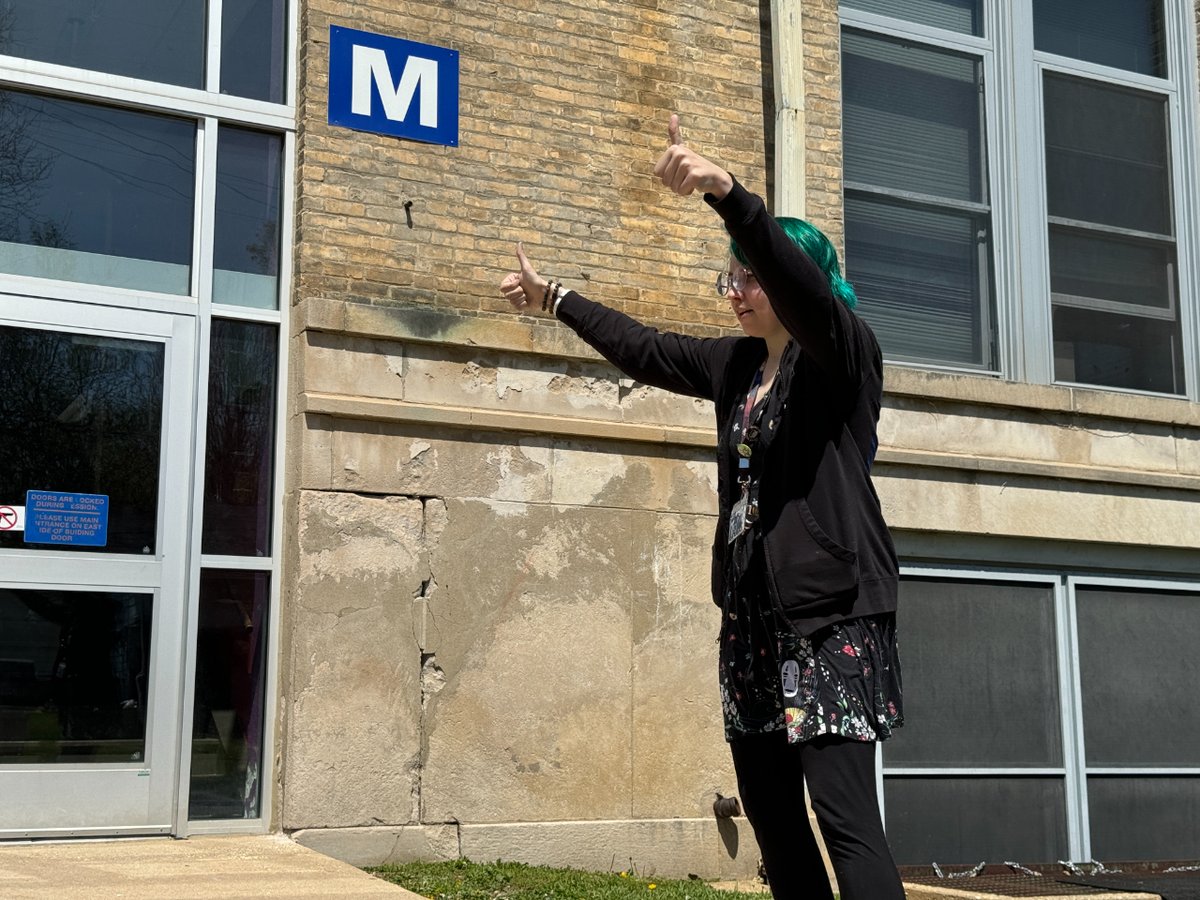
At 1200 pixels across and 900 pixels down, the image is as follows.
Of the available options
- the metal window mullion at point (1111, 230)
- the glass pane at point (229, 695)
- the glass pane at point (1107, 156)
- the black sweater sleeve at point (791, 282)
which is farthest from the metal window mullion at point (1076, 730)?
the black sweater sleeve at point (791, 282)

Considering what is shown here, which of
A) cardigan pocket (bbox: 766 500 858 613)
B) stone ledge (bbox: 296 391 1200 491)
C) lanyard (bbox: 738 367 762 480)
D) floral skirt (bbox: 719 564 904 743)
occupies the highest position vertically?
stone ledge (bbox: 296 391 1200 491)

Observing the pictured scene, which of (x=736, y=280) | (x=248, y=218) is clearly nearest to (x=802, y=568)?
(x=736, y=280)

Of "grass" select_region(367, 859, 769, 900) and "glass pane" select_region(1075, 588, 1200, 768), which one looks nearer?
"grass" select_region(367, 859, 769, 900)

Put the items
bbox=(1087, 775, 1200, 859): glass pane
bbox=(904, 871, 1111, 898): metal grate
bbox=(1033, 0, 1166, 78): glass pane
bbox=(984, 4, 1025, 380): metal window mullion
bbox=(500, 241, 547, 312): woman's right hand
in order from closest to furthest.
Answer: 1. bbox=(500, 241, 547, 312): woman's right hand
2. bbox=(904, 871, 1111, 898): metal grate
3. bbox=(1087, 775, 1200, 859): glass pane
4. bbox=(984, 4, 1025, 380): metal window mullion
5. bbox=(1033, 0, 1166, 78): glass pane

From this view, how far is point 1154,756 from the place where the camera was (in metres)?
9.23

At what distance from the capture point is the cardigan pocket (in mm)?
3006

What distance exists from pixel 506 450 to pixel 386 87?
80.5 inches

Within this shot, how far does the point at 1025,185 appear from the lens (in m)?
9.59

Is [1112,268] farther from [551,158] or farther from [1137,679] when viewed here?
[551,158]

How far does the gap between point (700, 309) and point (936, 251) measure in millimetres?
1974

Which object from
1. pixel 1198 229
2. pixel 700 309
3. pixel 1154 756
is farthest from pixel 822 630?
pixel 1198 229

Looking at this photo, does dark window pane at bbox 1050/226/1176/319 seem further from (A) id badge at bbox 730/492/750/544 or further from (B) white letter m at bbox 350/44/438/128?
(A) id badge at bbox 730/492/750/544

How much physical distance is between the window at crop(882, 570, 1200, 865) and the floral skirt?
5.64 metres

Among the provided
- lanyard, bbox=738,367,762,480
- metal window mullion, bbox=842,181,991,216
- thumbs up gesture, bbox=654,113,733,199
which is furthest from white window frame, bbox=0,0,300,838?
thumbs up gesture, bbox=654,113,733,199
